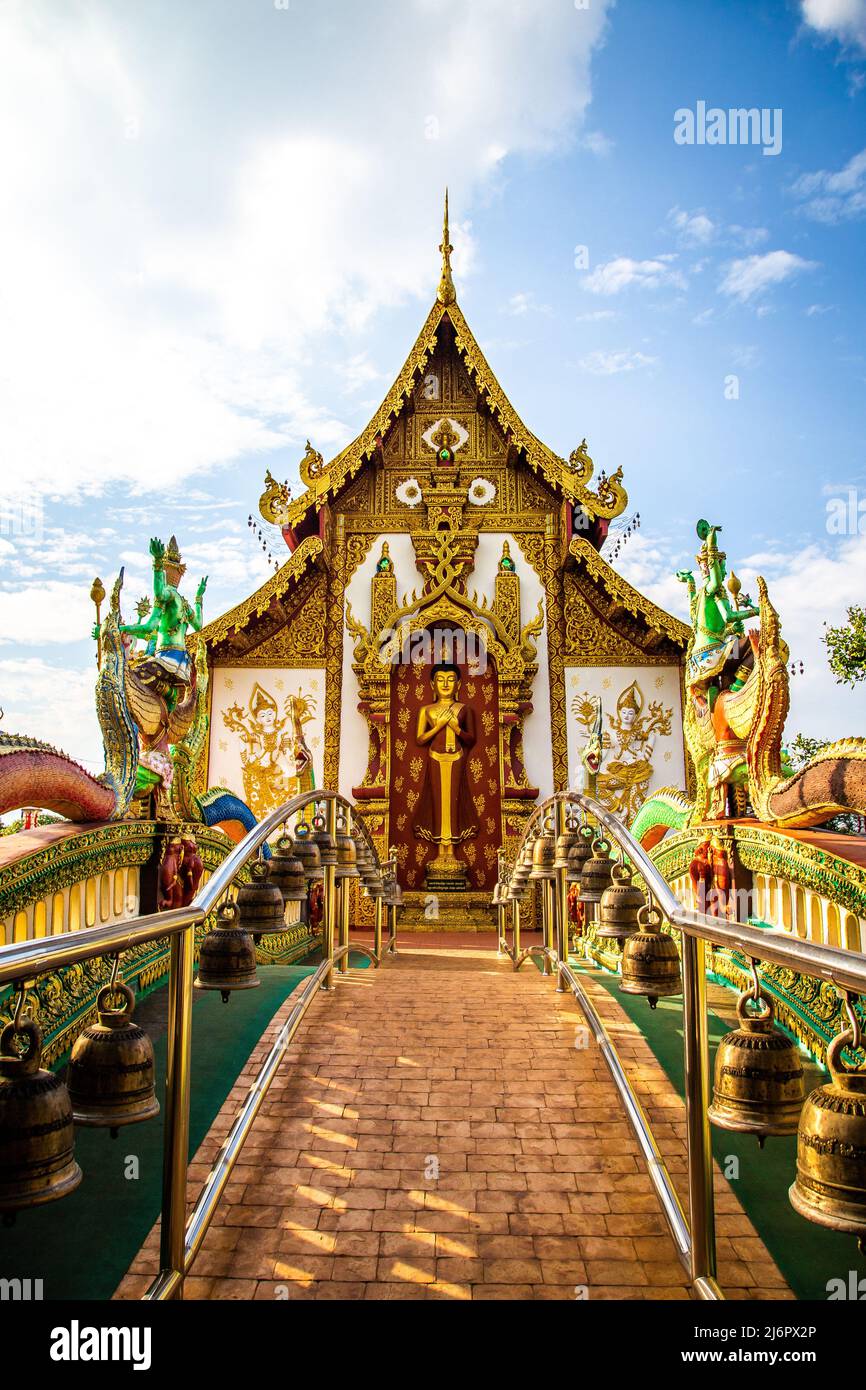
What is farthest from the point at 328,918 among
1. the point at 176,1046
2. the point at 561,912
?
the point at 176,1046

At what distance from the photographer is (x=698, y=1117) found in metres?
2.56

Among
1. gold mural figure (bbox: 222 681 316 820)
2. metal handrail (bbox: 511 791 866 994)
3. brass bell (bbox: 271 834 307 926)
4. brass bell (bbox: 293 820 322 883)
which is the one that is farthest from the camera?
gold mural figure (bbox: 222 681 316 820)

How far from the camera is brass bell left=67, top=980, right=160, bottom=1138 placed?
2.21 meters

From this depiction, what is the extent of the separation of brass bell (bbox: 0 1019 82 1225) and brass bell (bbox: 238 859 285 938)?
168cm

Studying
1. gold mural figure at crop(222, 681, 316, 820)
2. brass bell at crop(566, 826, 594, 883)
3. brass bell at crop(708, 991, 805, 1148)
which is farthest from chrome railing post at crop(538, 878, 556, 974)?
gold mural figure at crop(222, 681, 316, 820)

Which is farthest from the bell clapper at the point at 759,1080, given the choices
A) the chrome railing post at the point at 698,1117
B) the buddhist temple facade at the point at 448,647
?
the buddhist temple facade at the point at 448,647

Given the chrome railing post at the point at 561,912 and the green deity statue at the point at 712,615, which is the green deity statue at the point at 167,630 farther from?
the green deity statue at the point at 712,615

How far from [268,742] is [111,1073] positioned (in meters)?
9.77

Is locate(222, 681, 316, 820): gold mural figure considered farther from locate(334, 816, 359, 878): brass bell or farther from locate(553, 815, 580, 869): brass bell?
locate(553, 815, 580, 869): brass bell

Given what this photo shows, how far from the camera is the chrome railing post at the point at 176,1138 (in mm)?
2471

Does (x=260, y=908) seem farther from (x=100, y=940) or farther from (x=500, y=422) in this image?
(x=500, y=422)

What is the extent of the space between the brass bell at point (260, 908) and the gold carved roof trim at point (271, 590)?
335 inches
